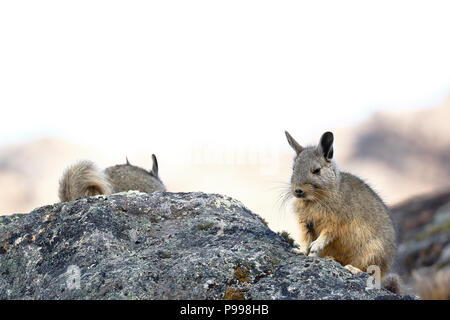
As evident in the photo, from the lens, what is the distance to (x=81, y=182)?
40.4 feet

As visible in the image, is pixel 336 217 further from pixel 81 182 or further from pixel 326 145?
pixel 81 182

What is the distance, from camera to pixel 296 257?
686 cm

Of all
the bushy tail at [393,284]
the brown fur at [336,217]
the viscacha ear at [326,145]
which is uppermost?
the viscacha ear at [326,145]

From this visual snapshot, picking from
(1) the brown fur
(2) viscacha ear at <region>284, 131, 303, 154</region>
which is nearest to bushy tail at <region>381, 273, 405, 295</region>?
(1) the brown fur

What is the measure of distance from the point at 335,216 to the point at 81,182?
17.9 ft

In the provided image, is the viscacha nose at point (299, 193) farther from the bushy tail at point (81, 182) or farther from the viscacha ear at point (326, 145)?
the bushy tail at point (81, 182)

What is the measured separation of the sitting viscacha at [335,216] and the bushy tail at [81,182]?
4.73 meters

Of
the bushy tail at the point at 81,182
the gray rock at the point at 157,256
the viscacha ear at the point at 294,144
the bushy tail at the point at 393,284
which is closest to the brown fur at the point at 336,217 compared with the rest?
the viscacha ear at the point at 294,144

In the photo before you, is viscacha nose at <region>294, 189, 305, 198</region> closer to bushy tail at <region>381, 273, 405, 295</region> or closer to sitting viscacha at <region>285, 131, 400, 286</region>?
sitting viscacha at <region>285, 131, 400, 286</region>

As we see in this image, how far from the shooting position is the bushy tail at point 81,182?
12133 millimetres

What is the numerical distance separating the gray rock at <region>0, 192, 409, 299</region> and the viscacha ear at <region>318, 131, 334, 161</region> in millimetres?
2064
